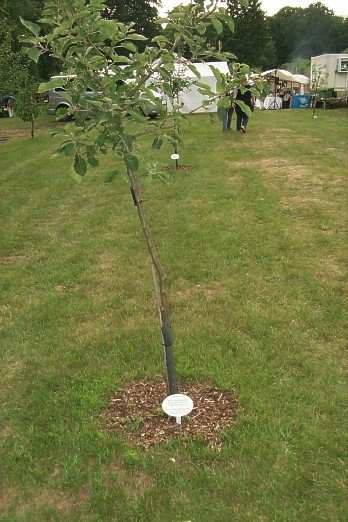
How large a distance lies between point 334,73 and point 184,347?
100 feet

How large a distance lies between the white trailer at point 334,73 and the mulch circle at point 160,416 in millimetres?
29907

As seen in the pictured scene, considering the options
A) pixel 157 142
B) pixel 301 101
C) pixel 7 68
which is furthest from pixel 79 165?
pixel 301 101

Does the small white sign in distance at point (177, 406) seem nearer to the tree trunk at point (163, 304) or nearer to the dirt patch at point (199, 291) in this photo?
the tree trunk at point (163, 304)

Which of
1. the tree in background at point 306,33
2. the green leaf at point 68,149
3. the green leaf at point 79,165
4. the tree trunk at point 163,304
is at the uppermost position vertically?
the tree in background at point 306,33

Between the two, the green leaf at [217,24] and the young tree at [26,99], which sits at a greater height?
the young tree at [26,99]

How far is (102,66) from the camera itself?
8.71 feet

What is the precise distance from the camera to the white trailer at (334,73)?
97.7 ft

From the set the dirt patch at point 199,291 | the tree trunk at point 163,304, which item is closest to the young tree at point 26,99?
the dirt patch at point 199,291

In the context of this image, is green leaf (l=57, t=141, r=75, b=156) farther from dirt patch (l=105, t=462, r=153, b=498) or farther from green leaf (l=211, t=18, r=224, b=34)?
dirt patch (l=105, t=462, r=153, b=498)

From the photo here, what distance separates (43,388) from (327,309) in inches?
124

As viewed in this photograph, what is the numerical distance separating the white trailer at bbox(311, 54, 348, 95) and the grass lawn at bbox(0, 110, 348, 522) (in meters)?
23.4

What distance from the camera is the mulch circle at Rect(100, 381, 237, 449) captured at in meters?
3.55

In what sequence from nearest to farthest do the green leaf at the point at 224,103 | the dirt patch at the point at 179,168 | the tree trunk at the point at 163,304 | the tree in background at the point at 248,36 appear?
1. the green leaf at the point at 224,103
2. the tree trunk at the point at 163,304
3. the dirt patch at the point at 179,168
4. the tree in background at the point at 248,36

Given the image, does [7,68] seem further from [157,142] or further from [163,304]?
[163,304]
